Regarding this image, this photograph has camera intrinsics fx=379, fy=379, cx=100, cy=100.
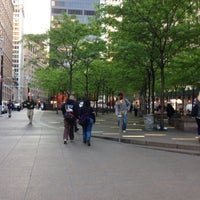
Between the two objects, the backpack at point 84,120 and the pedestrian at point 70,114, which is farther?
the pedestrian at point 70,114

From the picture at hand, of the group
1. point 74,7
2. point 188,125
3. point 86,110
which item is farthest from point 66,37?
point 74,7

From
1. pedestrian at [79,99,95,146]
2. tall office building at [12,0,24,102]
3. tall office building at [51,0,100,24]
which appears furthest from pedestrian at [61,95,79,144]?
tall office building at [12,0,24,102]

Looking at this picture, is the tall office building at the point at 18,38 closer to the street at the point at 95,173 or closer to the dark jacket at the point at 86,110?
the dark jacket at the point at 86,110

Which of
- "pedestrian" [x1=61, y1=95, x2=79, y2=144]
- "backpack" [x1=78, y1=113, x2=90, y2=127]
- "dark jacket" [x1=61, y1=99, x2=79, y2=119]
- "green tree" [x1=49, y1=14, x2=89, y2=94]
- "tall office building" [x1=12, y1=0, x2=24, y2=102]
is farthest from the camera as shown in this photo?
"tall office building" [x1=12, y1=0, x2=24, y2=102]

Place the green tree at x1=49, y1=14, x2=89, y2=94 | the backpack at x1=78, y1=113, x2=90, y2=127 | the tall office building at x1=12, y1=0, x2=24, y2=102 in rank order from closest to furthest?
the backpack at x1=78, y1=113, x2=90, y2=127
the green tree at x1=49, y1=14, x2=89, y2=94
the tall office building at x1=12, y1=0, x2=24, y2=102

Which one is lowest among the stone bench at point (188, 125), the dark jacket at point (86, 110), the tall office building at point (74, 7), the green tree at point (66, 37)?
the stone bench at point (188, 125)

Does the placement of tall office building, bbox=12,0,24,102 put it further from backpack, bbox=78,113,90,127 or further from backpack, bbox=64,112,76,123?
backpack, bbox=78,113,90,127

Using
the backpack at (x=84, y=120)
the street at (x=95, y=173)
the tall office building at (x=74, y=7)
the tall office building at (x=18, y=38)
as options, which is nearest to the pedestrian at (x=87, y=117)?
the backpack at (x=84, y=120)

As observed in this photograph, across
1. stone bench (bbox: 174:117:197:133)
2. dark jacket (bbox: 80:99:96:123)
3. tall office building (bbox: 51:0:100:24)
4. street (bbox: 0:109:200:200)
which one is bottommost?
street (bbox: 0:109:200:200)

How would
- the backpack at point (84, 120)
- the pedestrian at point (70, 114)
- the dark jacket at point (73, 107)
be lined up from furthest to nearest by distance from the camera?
the dark jacket at point (73, 107) < the pedestrian at point (70, 114) < the backpack at point (84, 120)

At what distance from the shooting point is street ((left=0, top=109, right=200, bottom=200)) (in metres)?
6.62

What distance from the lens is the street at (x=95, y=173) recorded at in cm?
662

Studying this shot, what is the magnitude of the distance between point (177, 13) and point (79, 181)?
45.7 feet

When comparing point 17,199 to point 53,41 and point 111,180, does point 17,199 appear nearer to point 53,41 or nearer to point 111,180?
point 111,180
